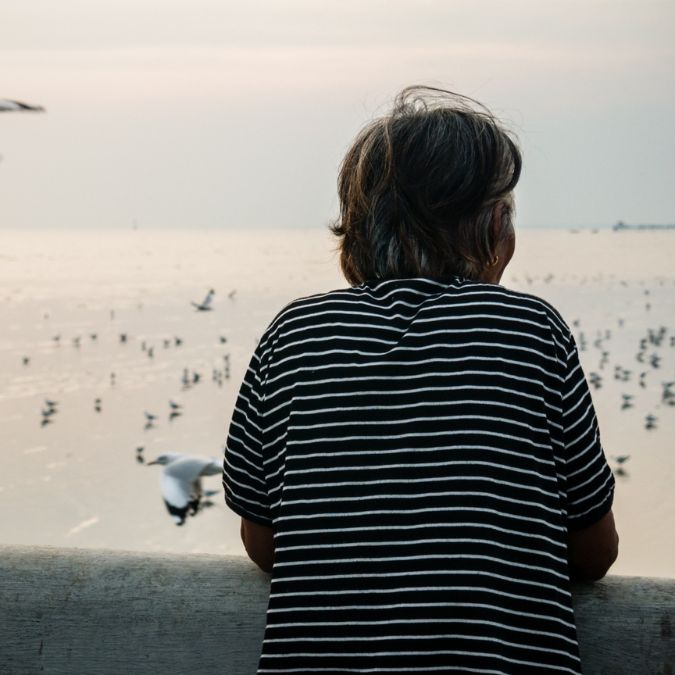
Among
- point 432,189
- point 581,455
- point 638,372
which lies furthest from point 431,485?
point 638,372

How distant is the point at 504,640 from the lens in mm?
1358

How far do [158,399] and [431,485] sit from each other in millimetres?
22865

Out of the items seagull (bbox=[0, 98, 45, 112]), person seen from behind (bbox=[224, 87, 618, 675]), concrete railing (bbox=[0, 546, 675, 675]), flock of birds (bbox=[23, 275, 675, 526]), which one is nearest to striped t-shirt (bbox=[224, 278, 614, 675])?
person seen from behind (bbox=[224, 87, 618, 675])

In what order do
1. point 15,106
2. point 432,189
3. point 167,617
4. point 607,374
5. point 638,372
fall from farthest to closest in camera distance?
1. point 638,372
2. point 607,374
3. point 15,106
4. point 167,617
5. point 432,189

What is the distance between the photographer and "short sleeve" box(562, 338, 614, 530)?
58.4 inches

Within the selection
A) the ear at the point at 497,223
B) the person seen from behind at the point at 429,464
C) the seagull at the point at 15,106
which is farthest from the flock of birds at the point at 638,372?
the person seen from behind at the point at 429,464

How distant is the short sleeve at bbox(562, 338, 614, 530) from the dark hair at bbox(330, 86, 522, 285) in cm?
27

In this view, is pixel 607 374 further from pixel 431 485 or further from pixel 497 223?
pixel 431 485

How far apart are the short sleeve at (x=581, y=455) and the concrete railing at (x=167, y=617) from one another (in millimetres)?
266

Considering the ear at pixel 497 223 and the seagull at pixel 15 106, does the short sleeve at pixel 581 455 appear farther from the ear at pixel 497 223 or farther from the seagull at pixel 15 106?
the seagull at pixel 15 106

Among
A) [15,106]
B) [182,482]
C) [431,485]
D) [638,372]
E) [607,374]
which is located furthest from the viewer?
[638,372]

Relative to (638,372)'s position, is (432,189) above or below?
above

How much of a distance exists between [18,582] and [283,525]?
71 cm

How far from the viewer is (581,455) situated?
149 cm
